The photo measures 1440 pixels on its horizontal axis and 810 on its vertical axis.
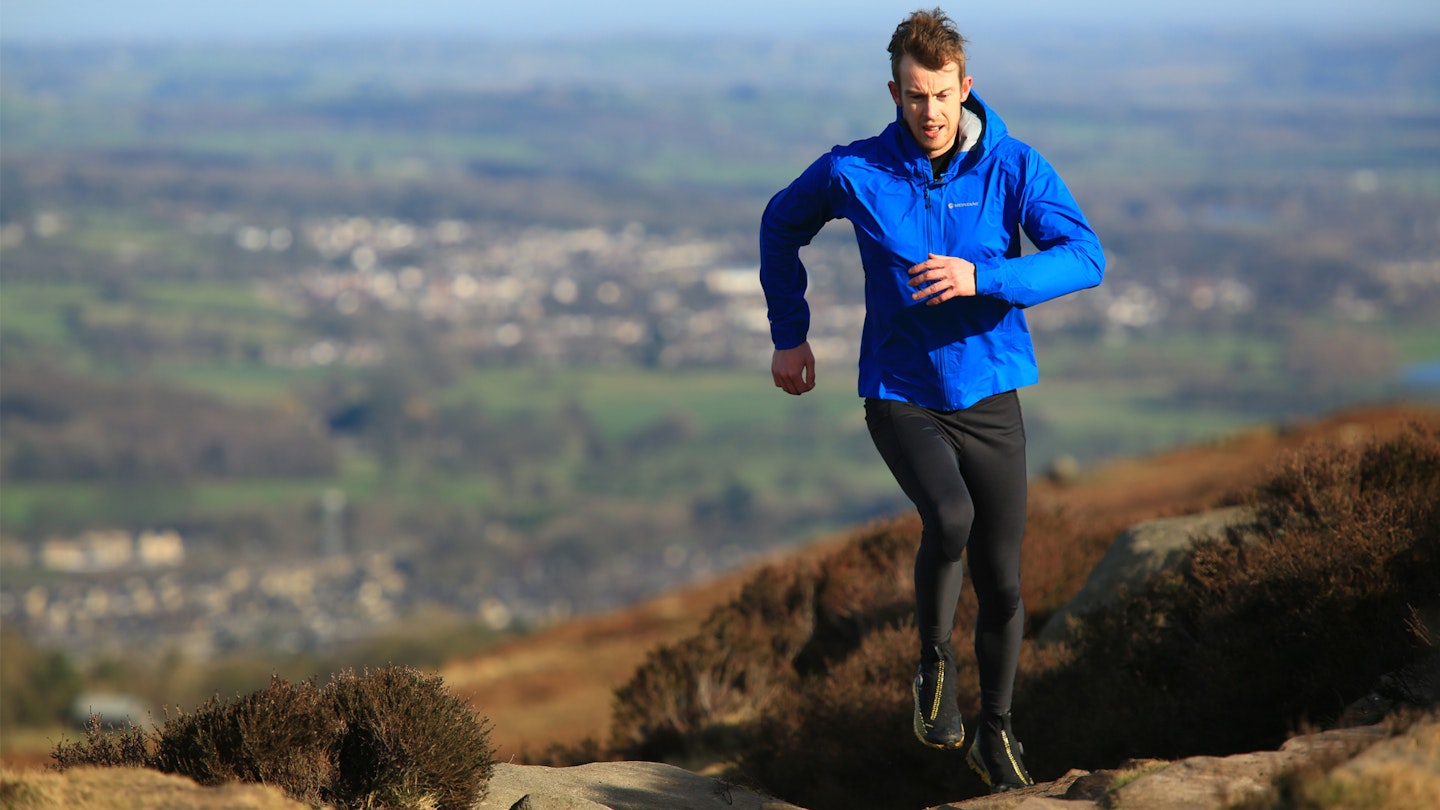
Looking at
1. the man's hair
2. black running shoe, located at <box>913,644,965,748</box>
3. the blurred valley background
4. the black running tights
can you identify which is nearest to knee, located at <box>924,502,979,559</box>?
the black running tights

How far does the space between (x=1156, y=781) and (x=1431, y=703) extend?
78 centimetres

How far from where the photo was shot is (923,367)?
4.04 meters

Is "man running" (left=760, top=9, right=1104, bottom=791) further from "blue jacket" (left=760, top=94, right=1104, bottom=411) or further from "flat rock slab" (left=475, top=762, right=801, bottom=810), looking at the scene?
"flat rock slab" (left=475, top=762, right=801, bottom=810)

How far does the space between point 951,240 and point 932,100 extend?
41 cm

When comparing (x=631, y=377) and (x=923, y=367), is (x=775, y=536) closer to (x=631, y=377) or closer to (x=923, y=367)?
(x=631, y=377)

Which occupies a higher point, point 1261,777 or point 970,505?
point 970,505

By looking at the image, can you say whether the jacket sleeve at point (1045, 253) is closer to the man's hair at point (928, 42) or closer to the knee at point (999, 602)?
the man's hair at point (928, 42)

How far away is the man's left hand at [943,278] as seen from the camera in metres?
3.73

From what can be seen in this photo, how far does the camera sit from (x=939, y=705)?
425 cm

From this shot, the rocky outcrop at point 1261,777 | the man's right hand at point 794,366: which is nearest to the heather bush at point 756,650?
the man's right hand at point 794,366

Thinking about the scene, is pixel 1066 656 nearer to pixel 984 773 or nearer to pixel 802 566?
pixel 984 773

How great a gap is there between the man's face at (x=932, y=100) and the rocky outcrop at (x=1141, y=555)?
8.54 ft

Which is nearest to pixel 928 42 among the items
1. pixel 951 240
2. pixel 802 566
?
pixel 951 240

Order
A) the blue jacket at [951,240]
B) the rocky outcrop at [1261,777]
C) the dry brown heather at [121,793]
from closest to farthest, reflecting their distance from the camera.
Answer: the rocky outcrop at [1261,777], the dry brown heather at [121,793], the blue jacket at [951,240]
